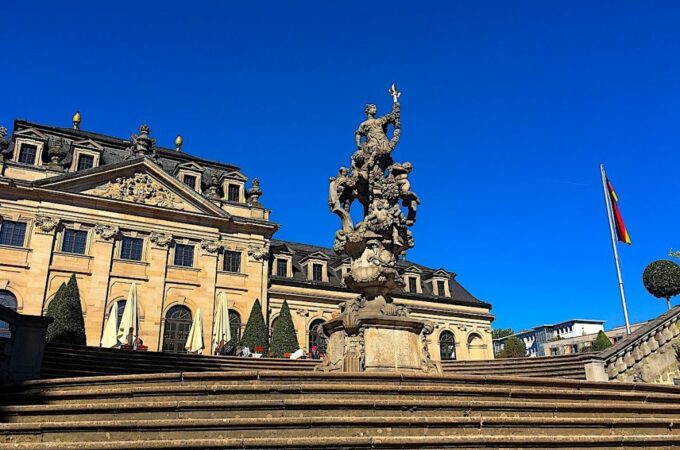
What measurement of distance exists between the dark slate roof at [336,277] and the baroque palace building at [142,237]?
282 mm

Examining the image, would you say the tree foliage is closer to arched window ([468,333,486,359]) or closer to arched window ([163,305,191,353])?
arched window ([468,333,486,359])

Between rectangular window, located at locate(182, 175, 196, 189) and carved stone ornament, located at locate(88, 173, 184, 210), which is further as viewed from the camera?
rectangular window, located at locate(182, 175, 196, 189)

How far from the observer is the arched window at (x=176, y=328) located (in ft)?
118

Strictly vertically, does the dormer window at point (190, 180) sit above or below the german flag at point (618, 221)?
above

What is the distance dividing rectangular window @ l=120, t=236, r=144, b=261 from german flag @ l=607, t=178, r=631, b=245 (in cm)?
3121

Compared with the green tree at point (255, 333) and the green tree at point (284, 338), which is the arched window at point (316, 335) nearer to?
→ the green tree at point (284, 338)

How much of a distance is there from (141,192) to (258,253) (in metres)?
9.69

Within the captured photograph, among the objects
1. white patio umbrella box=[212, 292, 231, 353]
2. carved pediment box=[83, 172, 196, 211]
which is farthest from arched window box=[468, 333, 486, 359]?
carved pediment box=[83, 172, 196, 211]

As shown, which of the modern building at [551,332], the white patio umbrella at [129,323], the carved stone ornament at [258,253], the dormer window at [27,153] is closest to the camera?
the white patio umbrella at [129,323]

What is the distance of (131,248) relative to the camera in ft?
122

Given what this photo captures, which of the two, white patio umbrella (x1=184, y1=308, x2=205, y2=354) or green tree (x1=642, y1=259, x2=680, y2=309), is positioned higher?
green tree (x1=642, y1=259, x2=680, y2=309)

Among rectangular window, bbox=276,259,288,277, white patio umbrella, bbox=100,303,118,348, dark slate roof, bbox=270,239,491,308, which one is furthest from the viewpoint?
dark slate roof, bbox=270,239,491,308

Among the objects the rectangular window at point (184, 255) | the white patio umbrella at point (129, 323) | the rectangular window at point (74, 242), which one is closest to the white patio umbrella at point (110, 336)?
the white patio umbrella at point (129, 323)

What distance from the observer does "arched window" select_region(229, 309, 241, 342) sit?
37906 millimetres
